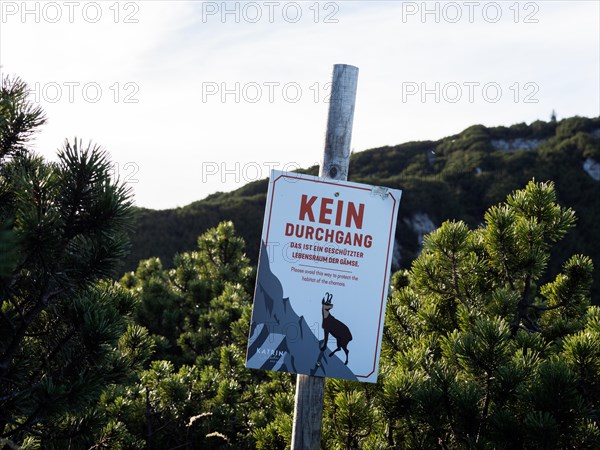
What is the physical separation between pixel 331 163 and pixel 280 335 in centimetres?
82

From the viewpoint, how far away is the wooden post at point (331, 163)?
10.1ft

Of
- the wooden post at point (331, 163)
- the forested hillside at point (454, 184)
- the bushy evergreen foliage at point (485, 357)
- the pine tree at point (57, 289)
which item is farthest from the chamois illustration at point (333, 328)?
the forested hillside at point (454, 184)

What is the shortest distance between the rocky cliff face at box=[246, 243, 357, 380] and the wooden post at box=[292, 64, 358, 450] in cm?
12

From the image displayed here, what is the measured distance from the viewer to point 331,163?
10.4ft

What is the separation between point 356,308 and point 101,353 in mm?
1100

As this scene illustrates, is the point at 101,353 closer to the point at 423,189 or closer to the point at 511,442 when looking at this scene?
the point at 511,442

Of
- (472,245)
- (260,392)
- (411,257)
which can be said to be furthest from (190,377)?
(411,257)

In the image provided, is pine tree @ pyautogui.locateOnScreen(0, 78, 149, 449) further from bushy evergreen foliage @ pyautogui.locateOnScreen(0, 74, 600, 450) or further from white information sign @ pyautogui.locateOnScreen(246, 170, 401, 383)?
white information sign @ pyautogui.locateOnScreen(246, 170, 401, 383)

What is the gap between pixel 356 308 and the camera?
3053mm

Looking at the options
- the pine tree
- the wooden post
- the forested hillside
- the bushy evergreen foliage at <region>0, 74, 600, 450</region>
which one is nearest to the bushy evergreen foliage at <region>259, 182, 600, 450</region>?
the bushy evergreen foliage at <region>0, 74, 600, 450</region>

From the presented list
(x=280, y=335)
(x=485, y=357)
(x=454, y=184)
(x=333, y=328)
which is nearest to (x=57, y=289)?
(x=280, y=335)

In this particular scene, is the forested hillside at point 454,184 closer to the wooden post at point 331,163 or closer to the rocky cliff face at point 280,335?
the wooden post at point 331,163

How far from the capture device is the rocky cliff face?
2.99 meters

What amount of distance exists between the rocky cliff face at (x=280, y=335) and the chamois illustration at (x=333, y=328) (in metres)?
0.05
